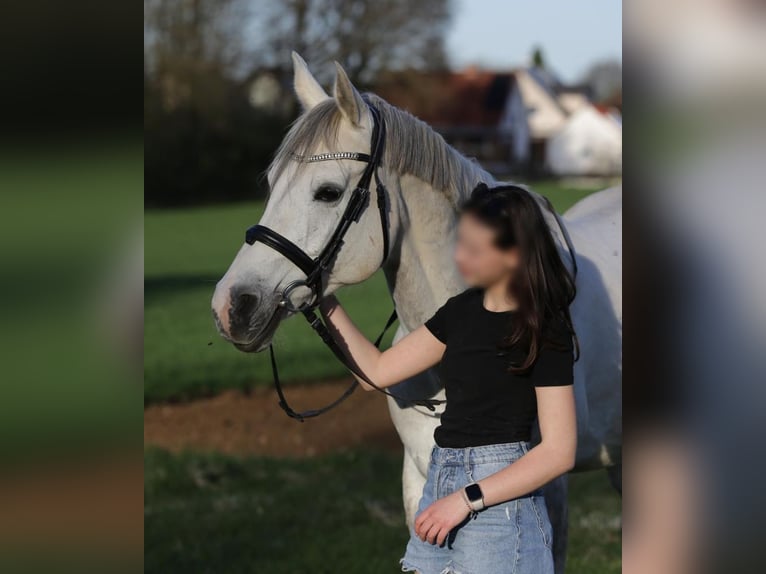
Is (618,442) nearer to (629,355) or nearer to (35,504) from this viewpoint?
(629,355)

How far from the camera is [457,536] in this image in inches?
84.6

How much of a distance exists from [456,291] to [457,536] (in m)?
0.86

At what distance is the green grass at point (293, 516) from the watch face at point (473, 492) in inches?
103

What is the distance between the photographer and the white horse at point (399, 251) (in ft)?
7.95

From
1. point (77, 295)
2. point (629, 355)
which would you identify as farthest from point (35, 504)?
point (629, 355)

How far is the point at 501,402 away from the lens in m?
2.17

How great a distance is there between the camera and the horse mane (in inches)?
101

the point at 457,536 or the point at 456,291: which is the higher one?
the point at 456,291

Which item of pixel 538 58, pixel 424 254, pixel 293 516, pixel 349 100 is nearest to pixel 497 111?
pixel 538 58

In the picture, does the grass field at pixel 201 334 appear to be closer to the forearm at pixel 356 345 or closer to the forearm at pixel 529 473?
the forearm at pixel 356 345

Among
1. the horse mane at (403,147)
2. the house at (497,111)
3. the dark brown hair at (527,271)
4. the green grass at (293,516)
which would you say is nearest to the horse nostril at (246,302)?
the horse mane at (403,147)

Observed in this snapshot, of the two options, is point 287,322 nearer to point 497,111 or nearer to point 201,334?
point 201,334

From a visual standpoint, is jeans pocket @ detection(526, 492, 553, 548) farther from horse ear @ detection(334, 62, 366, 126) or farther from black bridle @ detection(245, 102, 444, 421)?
horse ear @ detection(334, 62, 366, 126)

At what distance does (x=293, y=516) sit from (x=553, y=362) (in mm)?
3711
